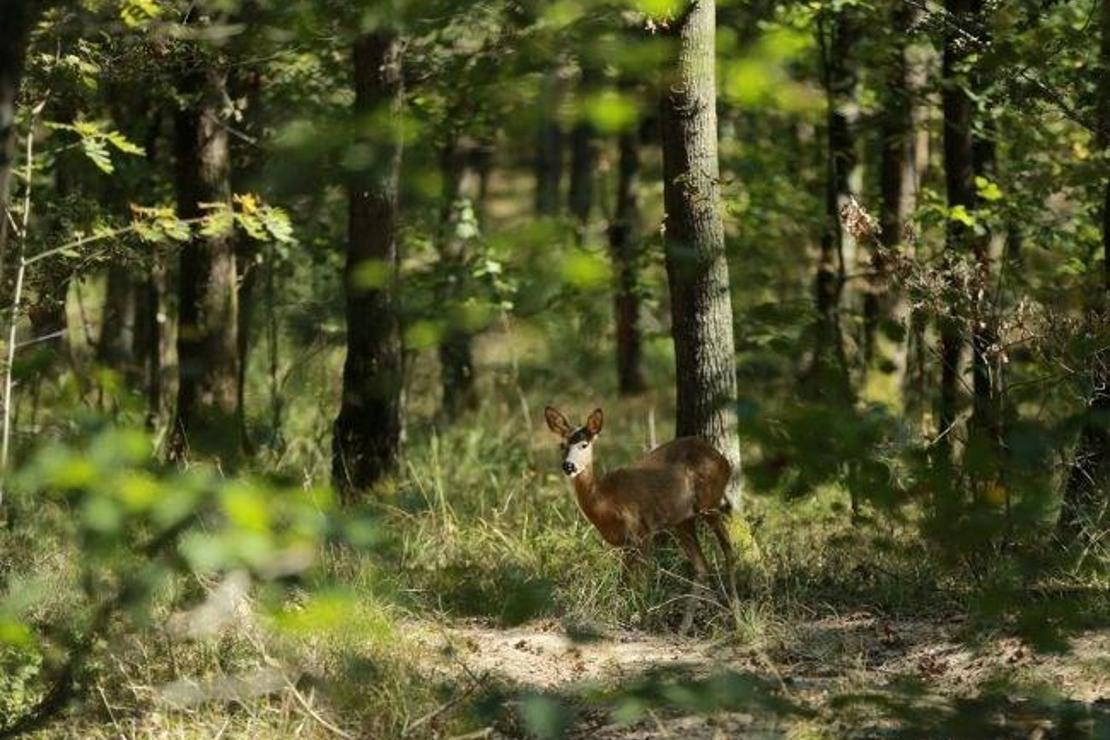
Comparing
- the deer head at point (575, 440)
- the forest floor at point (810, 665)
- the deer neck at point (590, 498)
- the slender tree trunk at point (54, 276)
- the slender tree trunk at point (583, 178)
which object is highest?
the slender tree trunk at point (583, 178)

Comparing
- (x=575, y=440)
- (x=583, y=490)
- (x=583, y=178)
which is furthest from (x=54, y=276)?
(x=583, y=178)

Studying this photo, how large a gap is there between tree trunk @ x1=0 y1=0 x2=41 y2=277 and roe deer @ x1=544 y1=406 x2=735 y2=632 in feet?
19.5

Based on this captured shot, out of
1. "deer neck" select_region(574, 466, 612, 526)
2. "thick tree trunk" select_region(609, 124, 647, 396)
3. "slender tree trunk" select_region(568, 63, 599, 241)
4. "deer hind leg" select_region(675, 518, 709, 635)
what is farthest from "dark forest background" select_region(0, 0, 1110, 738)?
"slender tree trunk" select_region(568, 63, 599, 241)

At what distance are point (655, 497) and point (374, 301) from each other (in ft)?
24.1

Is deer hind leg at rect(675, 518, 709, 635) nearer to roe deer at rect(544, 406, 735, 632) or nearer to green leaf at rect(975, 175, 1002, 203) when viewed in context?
roe deer at rect(544, 406, 735, 632)

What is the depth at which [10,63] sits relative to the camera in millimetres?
3643

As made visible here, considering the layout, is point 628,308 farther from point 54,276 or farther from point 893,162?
point 54,276

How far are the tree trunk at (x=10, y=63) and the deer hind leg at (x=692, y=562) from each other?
494 cm

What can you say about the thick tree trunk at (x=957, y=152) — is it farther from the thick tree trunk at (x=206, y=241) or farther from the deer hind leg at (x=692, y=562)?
the thick tree trunk at (x=206, y=241)

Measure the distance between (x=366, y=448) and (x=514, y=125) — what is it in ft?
34.0

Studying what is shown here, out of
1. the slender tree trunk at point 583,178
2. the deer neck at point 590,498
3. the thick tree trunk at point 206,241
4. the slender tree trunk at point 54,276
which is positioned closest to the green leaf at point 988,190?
the deer neck at point 590,498

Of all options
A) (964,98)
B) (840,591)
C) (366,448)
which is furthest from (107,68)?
(964,98)

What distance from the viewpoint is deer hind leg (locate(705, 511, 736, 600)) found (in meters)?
9.17

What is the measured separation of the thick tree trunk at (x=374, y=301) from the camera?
Result: 2.07 meters
